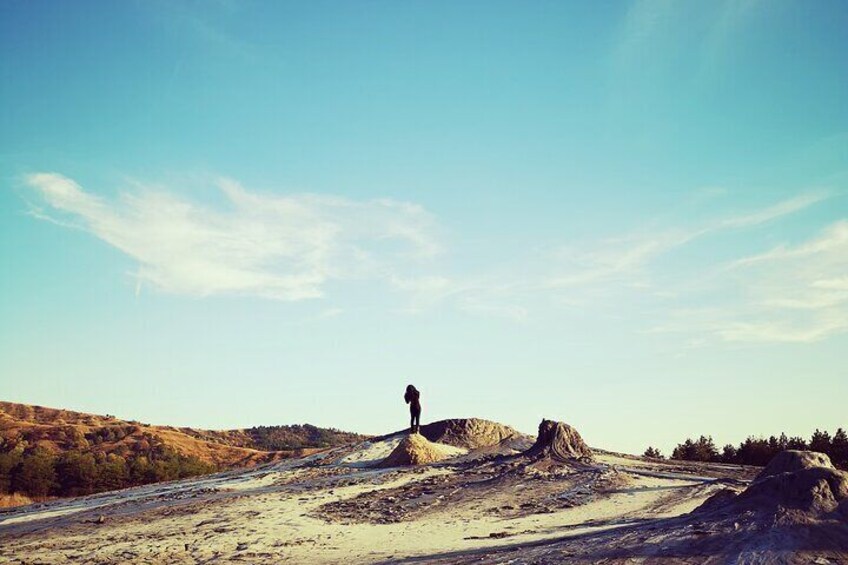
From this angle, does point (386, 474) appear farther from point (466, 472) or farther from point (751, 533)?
point (751, 533)

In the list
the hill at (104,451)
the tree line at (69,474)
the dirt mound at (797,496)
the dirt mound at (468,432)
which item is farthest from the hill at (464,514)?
the hill at (104,451)

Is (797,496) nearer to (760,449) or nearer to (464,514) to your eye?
(464,514)

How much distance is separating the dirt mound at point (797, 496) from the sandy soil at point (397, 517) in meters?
1.09

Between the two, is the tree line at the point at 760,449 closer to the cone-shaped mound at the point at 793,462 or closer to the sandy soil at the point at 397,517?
the sandy soil at the point at 397,517

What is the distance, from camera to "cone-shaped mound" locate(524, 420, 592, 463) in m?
22.0

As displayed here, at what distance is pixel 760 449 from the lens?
29.3m

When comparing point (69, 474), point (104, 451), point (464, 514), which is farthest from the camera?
point (104, 451)

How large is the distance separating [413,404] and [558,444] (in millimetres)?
7427

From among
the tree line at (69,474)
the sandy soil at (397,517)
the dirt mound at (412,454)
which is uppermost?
the dirt mound at (412,454)

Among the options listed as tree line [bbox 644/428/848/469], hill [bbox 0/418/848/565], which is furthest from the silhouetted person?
tree line [bbox 644/428/848/469]

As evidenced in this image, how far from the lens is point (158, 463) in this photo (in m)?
36.9

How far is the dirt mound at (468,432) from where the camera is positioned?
29.0 m

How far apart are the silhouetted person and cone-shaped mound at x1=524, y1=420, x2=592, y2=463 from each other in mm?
6176

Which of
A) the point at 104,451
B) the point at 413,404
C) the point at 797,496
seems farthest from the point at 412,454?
the point at 104,451
